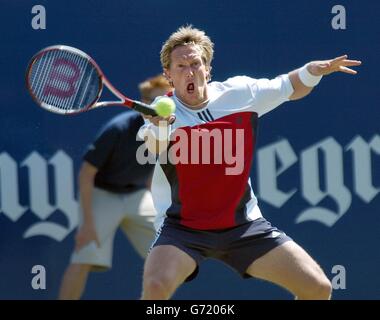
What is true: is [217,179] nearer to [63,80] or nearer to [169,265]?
[169,265]

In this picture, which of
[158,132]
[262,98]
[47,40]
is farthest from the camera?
[47,40]

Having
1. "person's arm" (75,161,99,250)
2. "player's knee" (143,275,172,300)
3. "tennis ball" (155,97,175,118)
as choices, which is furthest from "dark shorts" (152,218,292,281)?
"person's arm" (75,161,99,250)

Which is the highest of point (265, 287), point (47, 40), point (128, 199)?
point (47, 40)

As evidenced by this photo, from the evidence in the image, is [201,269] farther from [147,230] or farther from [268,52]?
[268,52]

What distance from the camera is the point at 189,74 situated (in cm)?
482

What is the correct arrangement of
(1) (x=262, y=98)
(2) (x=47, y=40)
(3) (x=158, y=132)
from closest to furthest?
1. (3) (x=158, y=132)
2. (1) (x=262, y=98)
3. (2) (x=47, y=40)

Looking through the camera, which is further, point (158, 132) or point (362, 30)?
point (362, 30)

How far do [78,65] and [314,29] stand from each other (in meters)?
1.47

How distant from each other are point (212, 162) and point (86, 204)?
3.74ft

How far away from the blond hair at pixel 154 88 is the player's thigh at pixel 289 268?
133 centimetres

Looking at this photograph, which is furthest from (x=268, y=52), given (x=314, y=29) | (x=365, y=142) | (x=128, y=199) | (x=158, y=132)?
(x=158, y=132)

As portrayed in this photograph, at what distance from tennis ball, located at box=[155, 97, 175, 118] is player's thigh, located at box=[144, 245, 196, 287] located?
559 millimetres

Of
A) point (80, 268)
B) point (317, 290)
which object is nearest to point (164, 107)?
point (317, 290)

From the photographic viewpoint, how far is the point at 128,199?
5.85 metres
